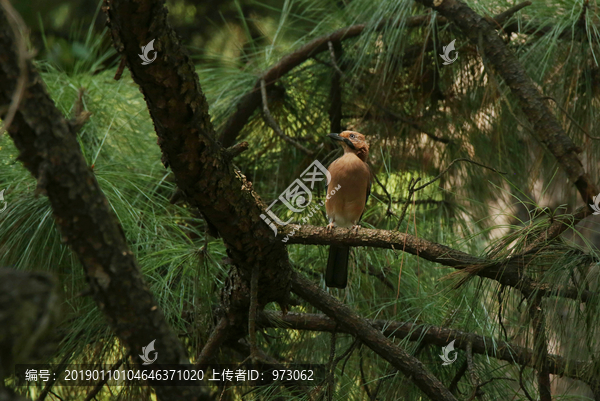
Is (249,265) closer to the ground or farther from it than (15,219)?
closer to the ground

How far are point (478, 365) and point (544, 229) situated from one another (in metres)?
0.90

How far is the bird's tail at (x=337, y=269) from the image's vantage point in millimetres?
2648

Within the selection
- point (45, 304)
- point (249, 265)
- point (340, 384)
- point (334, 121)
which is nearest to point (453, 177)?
point (334, 121)

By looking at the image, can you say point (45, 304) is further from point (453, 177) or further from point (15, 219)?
point (453, 177)

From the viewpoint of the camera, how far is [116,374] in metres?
2.45

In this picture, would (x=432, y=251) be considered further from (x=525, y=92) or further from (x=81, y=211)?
→ (x=81, y=211)

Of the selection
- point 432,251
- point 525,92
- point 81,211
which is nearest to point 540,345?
point 432,251

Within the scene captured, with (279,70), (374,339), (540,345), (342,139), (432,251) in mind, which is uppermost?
(279,70)

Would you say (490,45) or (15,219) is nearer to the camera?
(15,219)

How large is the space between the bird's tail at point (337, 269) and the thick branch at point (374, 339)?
1.32 feet

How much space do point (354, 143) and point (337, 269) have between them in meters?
0.95

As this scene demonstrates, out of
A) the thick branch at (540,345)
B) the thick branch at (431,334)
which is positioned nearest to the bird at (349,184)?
the thick branch at (431,334)

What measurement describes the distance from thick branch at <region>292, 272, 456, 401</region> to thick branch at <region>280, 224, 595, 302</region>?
34 cm

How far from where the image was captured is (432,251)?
1921 millimetres
